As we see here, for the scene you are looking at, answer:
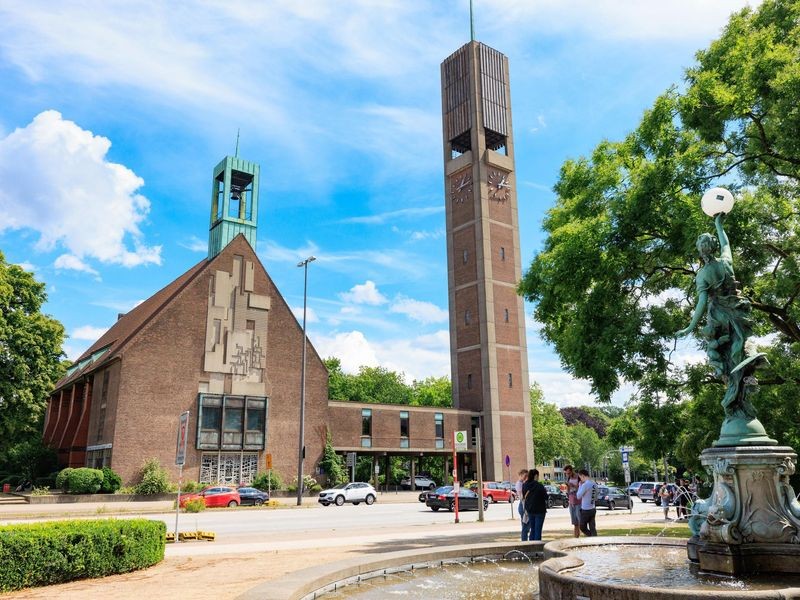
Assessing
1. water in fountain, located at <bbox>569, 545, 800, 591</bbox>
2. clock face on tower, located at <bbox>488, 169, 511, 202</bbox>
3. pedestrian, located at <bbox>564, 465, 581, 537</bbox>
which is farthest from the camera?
clock face on tower, located at <bbox>488, 169, 511, 202</bbox>

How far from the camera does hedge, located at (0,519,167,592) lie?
28.1ft

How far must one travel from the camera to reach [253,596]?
21.3 ft

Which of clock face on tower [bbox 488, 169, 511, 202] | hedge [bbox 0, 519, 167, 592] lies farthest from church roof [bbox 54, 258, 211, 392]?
hedge [bbox 0, 519, 167, 592]

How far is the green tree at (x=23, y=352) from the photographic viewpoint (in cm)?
4081

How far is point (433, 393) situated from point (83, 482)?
52.2 m

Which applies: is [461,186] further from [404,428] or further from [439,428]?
[404,428]

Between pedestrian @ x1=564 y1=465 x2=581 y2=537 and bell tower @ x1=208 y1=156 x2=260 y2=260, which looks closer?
pedestrian @ x1=564 y1=465 x2=581 y2=537

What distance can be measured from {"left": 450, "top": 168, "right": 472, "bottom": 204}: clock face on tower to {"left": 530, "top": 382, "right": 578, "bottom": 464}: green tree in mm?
29119

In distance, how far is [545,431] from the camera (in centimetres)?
7506

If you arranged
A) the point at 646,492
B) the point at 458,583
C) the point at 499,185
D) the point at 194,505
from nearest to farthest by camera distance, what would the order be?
1. the point at 458,583
2. the point at 194,505
3. the point at 646,492
4. the point at 499,185

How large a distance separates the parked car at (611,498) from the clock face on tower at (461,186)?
3117 cm

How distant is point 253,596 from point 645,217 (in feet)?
43.5

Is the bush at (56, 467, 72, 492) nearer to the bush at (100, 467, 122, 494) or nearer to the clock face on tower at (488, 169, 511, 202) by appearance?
the bush at (100, 467, 122, 494)

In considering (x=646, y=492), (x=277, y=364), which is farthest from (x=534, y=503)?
(x=646, y=492)
